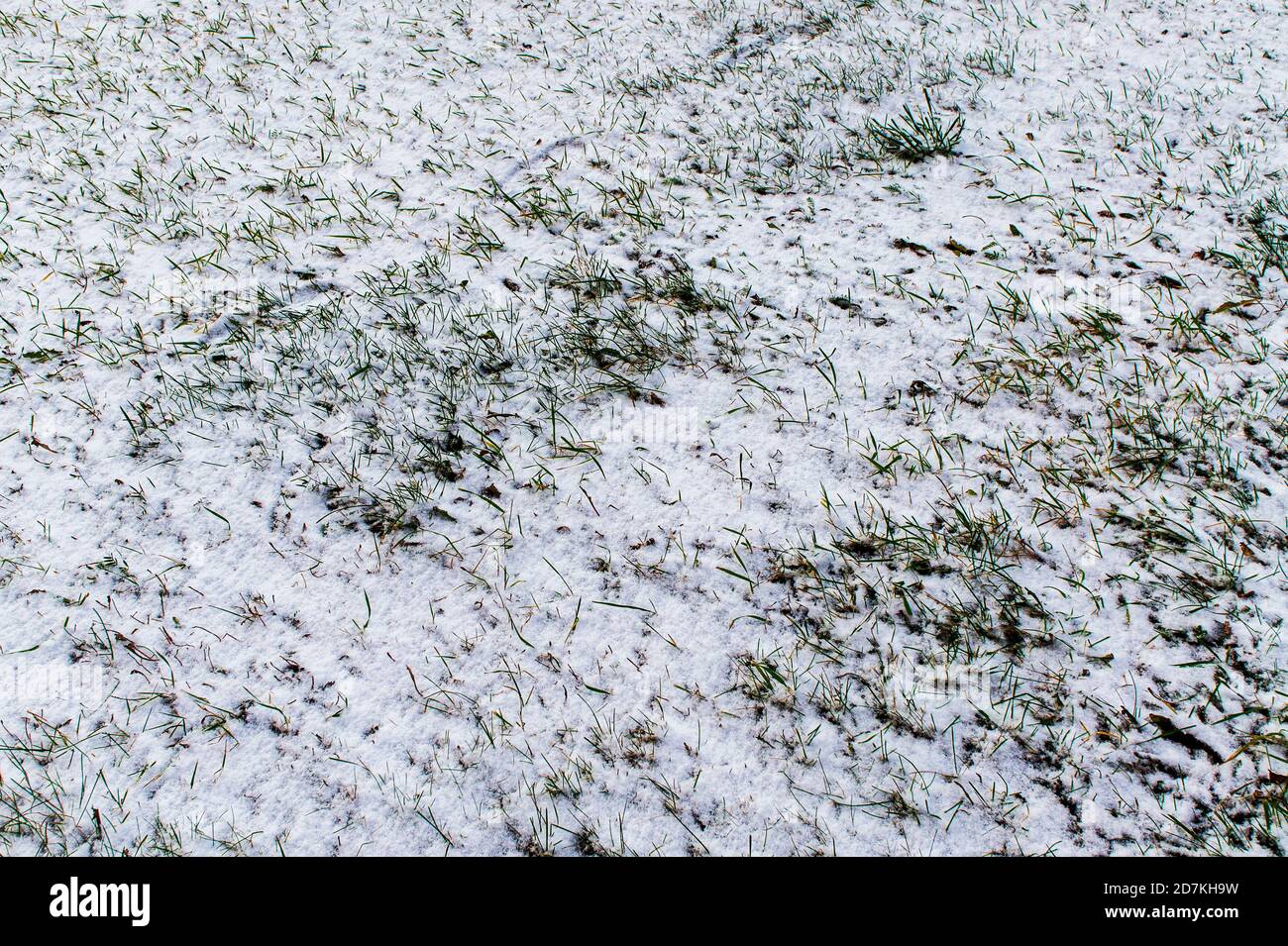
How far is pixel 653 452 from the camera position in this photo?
3.42 meters

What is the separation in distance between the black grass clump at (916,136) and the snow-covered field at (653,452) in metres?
0.03

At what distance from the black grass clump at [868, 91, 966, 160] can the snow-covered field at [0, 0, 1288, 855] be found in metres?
0.03

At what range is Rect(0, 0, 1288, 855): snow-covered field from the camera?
2525 millimetres

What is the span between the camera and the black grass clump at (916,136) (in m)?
4.82

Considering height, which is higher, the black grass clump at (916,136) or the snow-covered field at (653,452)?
the black grass clump at (916,136)

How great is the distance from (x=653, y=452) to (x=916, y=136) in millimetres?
2882

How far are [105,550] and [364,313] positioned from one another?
154 centimetres

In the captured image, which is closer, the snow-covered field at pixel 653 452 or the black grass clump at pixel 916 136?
the snow-covered field at pixel 653 452

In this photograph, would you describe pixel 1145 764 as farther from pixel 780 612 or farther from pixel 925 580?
pixel 780 612

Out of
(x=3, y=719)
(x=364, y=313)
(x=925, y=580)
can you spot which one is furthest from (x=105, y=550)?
(x=925, y=580)
